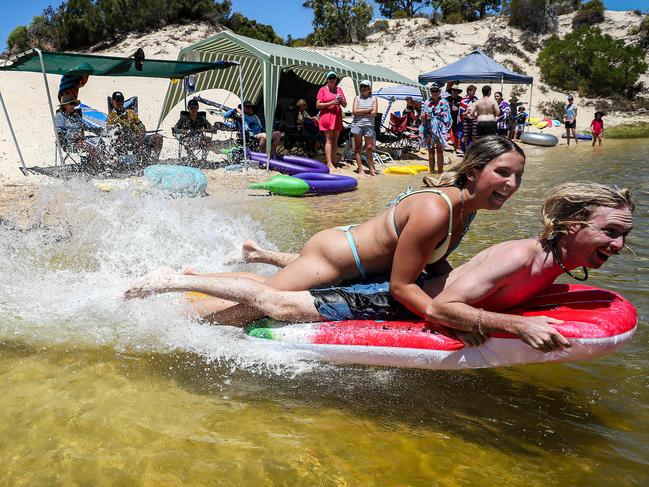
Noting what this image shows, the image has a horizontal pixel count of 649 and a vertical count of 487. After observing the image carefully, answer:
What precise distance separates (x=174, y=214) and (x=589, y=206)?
488cm

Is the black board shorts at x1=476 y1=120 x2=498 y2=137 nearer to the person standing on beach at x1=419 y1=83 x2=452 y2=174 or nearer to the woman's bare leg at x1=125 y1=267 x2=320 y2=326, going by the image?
the person standing on beach at x1=419 y1=83 x2=452 y2=174

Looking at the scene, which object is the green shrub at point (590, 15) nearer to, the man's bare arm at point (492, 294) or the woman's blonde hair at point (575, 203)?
the woman's blonde hair at point (575, 203)

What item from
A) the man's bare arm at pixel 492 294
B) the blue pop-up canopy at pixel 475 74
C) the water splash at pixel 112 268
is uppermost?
the blue pop-up canopy at pixel 475 74

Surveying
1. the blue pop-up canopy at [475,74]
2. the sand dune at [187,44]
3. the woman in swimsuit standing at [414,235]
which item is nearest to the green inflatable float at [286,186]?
the sand dune at [187,44]

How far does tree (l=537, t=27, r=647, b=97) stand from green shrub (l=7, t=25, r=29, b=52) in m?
28.5

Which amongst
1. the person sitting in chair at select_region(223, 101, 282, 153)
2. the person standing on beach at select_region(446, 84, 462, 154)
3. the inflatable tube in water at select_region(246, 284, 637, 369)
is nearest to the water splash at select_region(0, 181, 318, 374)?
the inflatable tube in water at select_region(246, 284, 637, 369)

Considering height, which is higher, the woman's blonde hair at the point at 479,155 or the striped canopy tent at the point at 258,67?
the striped canopy tent at the point at 258,67

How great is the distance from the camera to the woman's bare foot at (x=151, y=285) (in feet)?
10.3

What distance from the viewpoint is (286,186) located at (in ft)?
29.4

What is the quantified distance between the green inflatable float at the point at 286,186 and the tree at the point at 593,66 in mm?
24017

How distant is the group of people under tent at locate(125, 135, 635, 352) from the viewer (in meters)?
2.40

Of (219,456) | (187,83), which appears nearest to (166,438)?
(219,456)

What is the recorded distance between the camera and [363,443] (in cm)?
241

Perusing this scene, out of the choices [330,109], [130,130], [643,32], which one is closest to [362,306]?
[130,130]
